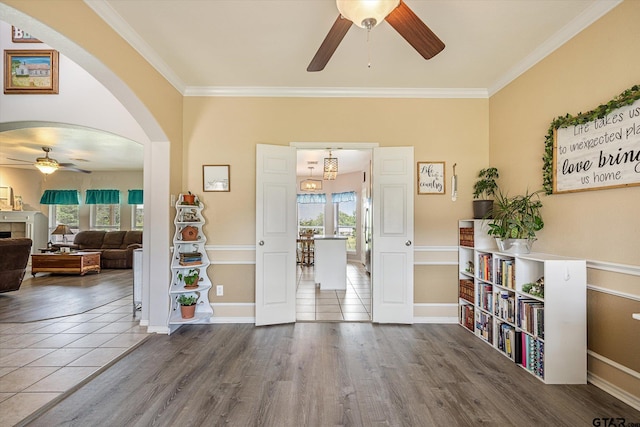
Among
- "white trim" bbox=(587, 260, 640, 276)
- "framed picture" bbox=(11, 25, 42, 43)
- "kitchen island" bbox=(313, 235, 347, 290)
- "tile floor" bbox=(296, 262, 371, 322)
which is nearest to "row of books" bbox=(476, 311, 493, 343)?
"white trim" bbox=(587, 260, 640, 276)

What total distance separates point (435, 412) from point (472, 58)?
3.13m

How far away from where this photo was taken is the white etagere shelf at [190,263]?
3.18 m

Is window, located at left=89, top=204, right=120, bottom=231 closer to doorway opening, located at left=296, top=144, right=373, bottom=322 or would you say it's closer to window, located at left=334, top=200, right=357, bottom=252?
doorway opening, located at left=296, top=144, right=373, bottom=322

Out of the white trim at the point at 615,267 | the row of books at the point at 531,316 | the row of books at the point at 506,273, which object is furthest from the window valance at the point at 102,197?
the white trim at the point at 615,267

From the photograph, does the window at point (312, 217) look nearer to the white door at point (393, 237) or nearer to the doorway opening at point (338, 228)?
the doorway opening at point (338, 228)

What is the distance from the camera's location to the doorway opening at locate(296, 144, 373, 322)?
13.3 feet

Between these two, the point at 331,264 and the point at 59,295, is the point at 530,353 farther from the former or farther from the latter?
the point at 59,295

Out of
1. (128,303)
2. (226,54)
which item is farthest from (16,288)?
(226,54)

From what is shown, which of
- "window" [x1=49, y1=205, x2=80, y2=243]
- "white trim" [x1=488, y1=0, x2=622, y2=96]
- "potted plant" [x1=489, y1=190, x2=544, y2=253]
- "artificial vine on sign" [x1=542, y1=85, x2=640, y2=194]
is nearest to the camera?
"artificial vine on sign" [x1=542, y1=85, x2=640, y2=194]

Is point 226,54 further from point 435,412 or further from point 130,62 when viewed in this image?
point 435,412

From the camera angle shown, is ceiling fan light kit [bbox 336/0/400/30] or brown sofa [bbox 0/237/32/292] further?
brown sofa [bbox 0/237/32/292]

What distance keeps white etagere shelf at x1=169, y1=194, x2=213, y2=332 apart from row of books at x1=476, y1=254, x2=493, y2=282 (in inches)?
122

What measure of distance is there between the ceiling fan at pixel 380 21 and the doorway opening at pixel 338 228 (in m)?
1.69

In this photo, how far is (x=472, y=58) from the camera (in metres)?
2.82
